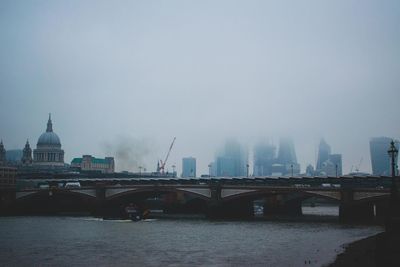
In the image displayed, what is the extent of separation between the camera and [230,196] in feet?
338

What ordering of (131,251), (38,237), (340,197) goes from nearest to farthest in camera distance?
(131,251) → (38,237) → (340,197)

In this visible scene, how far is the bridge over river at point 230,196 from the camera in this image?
3595 inches

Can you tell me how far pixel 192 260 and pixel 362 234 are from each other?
96.6ft

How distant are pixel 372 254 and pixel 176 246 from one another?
21.2 meters

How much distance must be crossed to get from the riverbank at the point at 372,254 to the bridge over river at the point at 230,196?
41.2 meters

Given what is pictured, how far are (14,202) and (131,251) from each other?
9107cm

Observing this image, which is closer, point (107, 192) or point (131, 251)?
point (131, 251)

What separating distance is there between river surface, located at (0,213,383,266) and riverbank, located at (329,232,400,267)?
163cm

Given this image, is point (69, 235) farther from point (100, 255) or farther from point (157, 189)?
point (157, 189)

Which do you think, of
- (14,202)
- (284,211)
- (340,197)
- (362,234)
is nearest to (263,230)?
(362,234)

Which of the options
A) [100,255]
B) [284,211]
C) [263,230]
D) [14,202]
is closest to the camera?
[100,255]

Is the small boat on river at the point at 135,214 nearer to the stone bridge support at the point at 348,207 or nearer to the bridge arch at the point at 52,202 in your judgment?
the bridge arch at the point at 52,202

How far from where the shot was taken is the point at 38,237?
64375 millimetres

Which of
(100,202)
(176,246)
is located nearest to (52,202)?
(100,202)
